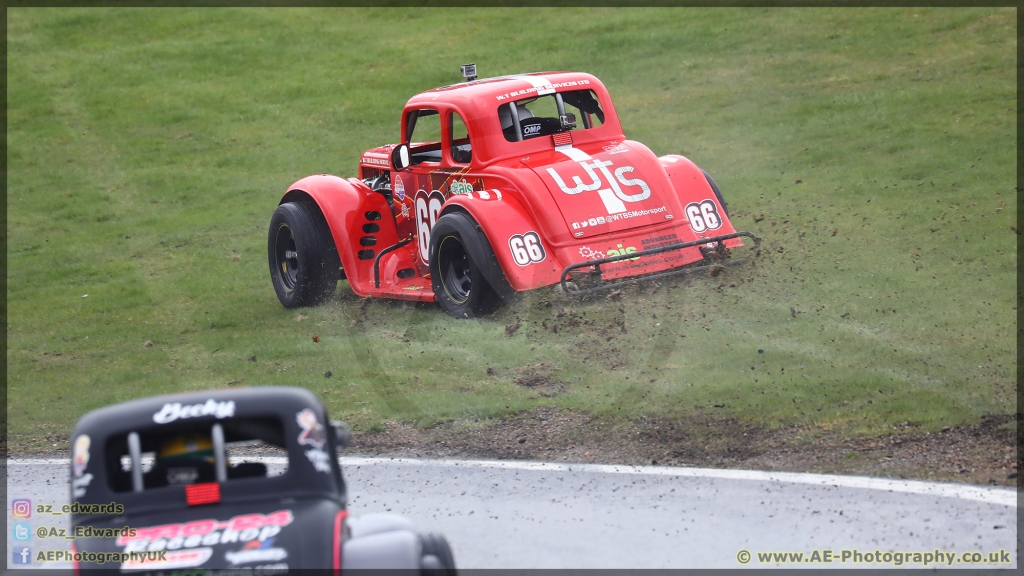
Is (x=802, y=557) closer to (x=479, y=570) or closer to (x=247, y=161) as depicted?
(x=479, y=570)

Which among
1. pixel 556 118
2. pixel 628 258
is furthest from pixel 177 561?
pixel 556 118

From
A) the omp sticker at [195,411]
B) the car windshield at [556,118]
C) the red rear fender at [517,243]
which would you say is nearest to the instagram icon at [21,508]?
the omp sticker at [195,411]

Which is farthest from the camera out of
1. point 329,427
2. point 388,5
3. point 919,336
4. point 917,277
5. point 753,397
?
point 388,5

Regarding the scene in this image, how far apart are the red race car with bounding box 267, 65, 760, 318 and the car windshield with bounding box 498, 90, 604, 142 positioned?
14 millimetres

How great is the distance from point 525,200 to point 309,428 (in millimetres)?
5090

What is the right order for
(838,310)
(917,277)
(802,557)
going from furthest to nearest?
1. (917,277)
2. (838,310)
3. (802,557)

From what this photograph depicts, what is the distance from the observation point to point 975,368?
6.93 meters

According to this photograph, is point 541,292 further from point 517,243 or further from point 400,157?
point 400,157

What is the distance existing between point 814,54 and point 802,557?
638 inches

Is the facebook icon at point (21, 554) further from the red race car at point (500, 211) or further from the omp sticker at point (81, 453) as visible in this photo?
the red race car at point (500, 211)

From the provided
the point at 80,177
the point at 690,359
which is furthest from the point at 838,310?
the point at 80,177

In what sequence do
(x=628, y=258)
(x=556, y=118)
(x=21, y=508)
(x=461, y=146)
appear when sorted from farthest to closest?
(x=461, y=146) → (x=556, y=118) → (x=628, y=258) → (x=21, y=508)

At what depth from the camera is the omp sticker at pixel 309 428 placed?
4.22m

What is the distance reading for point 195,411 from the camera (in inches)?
165
